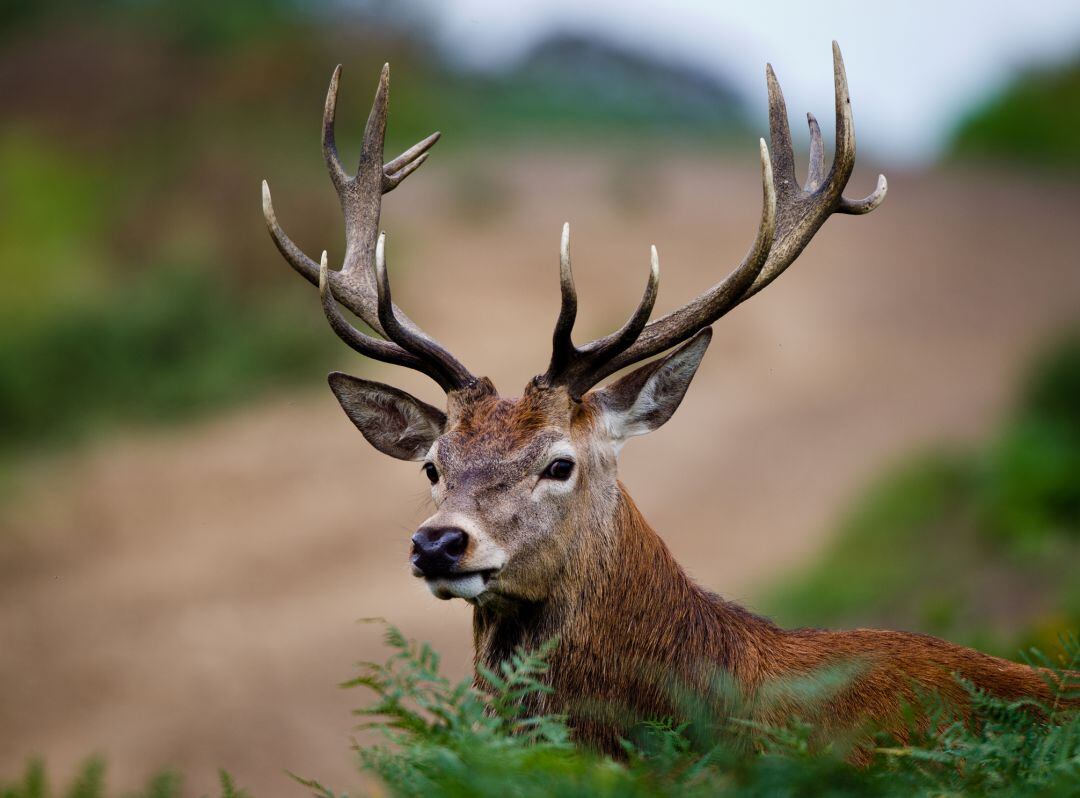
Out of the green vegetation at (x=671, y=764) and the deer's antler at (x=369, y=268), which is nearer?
the green vegetation at (x=671, y=764)

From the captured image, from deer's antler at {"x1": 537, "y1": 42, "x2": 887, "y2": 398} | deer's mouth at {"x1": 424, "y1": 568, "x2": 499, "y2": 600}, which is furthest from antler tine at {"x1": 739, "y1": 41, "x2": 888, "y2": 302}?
deer's mouth at {"x1": 424, "y1": 568, "x2": 499, "y2": 600}

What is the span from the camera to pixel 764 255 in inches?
208

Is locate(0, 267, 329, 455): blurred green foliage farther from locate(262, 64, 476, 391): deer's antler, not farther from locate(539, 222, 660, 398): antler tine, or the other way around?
locate(539, 222, 660, 398): antler tine

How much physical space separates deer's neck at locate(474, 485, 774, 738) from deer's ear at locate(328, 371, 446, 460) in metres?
0.97

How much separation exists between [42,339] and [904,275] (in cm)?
1523

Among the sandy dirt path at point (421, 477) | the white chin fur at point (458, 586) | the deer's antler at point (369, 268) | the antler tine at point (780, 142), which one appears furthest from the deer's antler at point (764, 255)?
the white chin fur at point (458, 586)

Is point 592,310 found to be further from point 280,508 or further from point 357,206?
point 357,206

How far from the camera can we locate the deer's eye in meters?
4.96

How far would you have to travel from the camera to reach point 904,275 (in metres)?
24.8

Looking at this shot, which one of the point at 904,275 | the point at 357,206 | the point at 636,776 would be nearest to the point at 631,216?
the point at 904,275

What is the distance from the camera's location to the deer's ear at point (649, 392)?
5.37 m

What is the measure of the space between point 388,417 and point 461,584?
1.37m

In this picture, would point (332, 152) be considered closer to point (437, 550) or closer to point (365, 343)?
point (365, 343)

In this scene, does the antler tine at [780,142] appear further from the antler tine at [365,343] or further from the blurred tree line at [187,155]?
the blurred tree line at [187,155]
